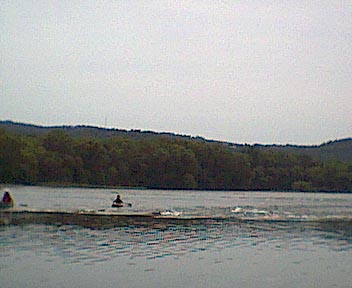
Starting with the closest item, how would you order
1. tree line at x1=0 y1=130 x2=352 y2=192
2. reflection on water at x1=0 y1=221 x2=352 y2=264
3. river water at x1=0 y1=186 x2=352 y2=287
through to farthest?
river water at x1=0 y1=186 x2=352 y2=287, reflection on water at x1=0 y1=221 x2=352 y2=264, tree line at x1=0 y1=130 x2=352 y2=192

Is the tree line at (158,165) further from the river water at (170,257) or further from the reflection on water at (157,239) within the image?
the river water at (170,257)

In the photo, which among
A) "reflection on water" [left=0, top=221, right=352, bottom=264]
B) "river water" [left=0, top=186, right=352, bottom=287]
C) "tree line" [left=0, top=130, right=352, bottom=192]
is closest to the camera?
"river water" [left=0, top=186, right=352, bottom=287]

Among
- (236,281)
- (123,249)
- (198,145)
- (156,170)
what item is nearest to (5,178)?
(156,170)

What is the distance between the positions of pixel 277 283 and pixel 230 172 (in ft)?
359

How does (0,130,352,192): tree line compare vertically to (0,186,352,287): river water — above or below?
above

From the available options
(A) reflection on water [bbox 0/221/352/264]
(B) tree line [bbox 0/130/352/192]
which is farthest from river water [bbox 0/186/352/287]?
(B) tree line [bbox 0/130/352/192]

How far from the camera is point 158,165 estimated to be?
11988 cm

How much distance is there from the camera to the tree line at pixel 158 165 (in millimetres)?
102812

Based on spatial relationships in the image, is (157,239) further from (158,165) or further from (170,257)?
(158,165)

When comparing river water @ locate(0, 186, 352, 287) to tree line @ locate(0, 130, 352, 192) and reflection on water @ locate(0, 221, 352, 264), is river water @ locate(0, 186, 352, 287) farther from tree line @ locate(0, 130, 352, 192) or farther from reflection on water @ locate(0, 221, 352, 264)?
tree line @ locate(0, 130, 352, 192)

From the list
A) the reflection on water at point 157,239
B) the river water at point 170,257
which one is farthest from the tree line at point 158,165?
the river water at point 170,257

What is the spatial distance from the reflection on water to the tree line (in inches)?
2288

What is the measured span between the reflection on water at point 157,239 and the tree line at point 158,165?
191 ft

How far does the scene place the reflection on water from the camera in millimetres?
24312
